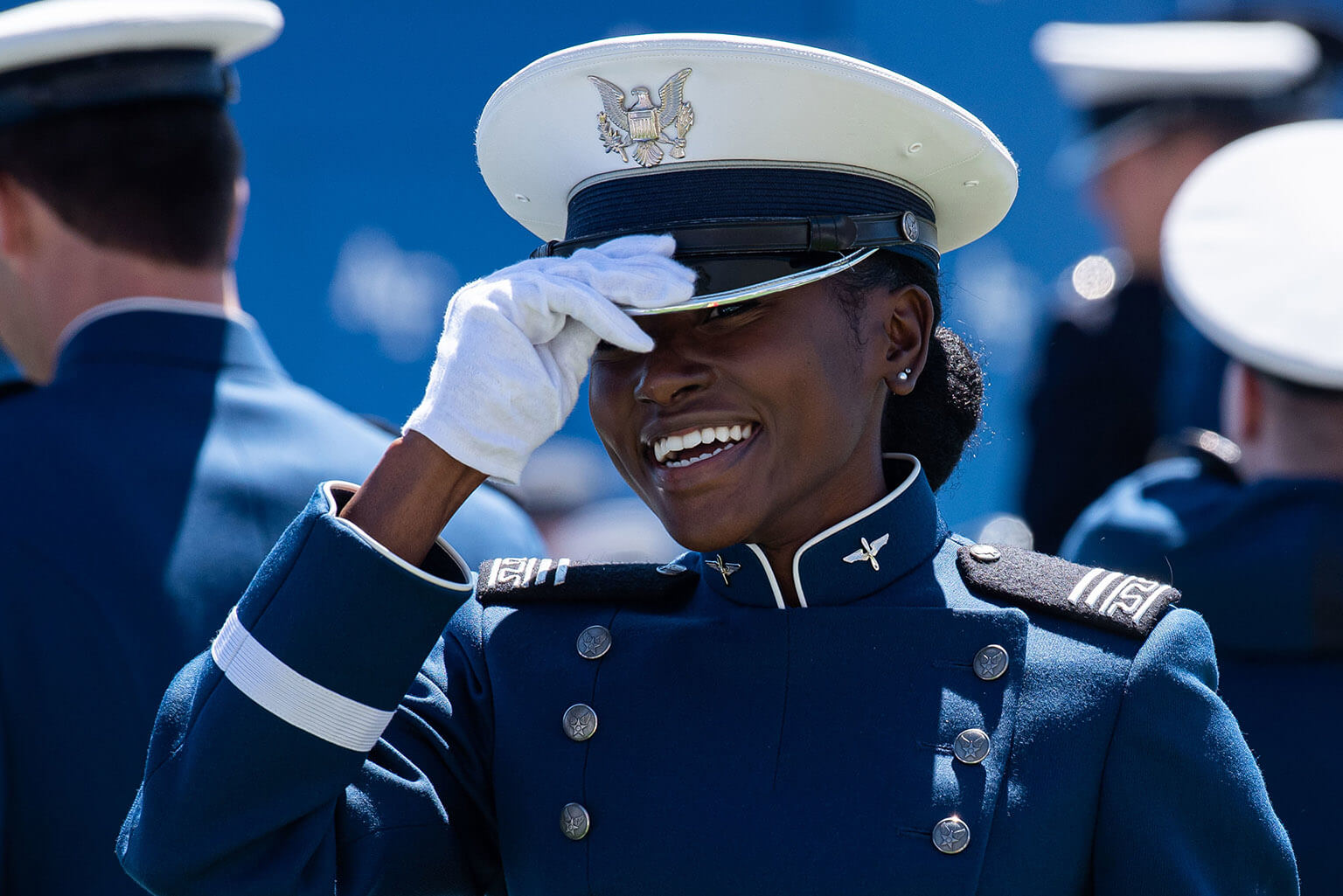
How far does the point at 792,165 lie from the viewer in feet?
7.34

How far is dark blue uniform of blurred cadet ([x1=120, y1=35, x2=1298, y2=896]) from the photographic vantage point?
2.02 metres

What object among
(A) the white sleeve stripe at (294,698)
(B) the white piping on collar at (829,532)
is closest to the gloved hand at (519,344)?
(A) the white sleeve stripe at (294,698)

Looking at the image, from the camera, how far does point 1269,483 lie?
3033 millimetres

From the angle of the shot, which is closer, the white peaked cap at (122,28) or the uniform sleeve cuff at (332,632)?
the uniform sleeve cuff at (332,632)

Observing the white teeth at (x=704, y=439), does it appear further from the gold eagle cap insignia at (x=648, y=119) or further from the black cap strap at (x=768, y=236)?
the gold eagle cap insignia at (x=648, y=119)

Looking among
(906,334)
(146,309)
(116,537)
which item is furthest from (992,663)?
A: (146,309)

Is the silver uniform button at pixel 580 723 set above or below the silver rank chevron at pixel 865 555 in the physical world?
below

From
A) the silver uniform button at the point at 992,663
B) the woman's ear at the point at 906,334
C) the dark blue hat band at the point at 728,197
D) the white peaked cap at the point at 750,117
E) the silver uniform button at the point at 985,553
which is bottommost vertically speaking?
the silver uniform button at the point at 992,663

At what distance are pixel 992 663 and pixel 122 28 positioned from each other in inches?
81.7

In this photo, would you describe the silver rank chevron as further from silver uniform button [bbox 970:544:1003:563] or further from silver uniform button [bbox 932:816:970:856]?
silver uniform button [bbox 932:816:970:856]

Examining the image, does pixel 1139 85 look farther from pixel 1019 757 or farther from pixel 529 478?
pixel 1019 757

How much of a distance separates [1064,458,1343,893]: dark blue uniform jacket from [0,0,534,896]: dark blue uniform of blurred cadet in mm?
1277

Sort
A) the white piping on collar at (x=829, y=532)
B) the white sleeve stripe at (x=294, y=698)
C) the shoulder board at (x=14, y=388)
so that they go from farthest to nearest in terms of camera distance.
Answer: the shoulder board at (x=14, y=388) → the white piping on collar at (x=829, y=532) → the white sleeve stripe at (x=294, y=698)

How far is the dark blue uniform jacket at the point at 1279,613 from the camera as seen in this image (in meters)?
2.73
